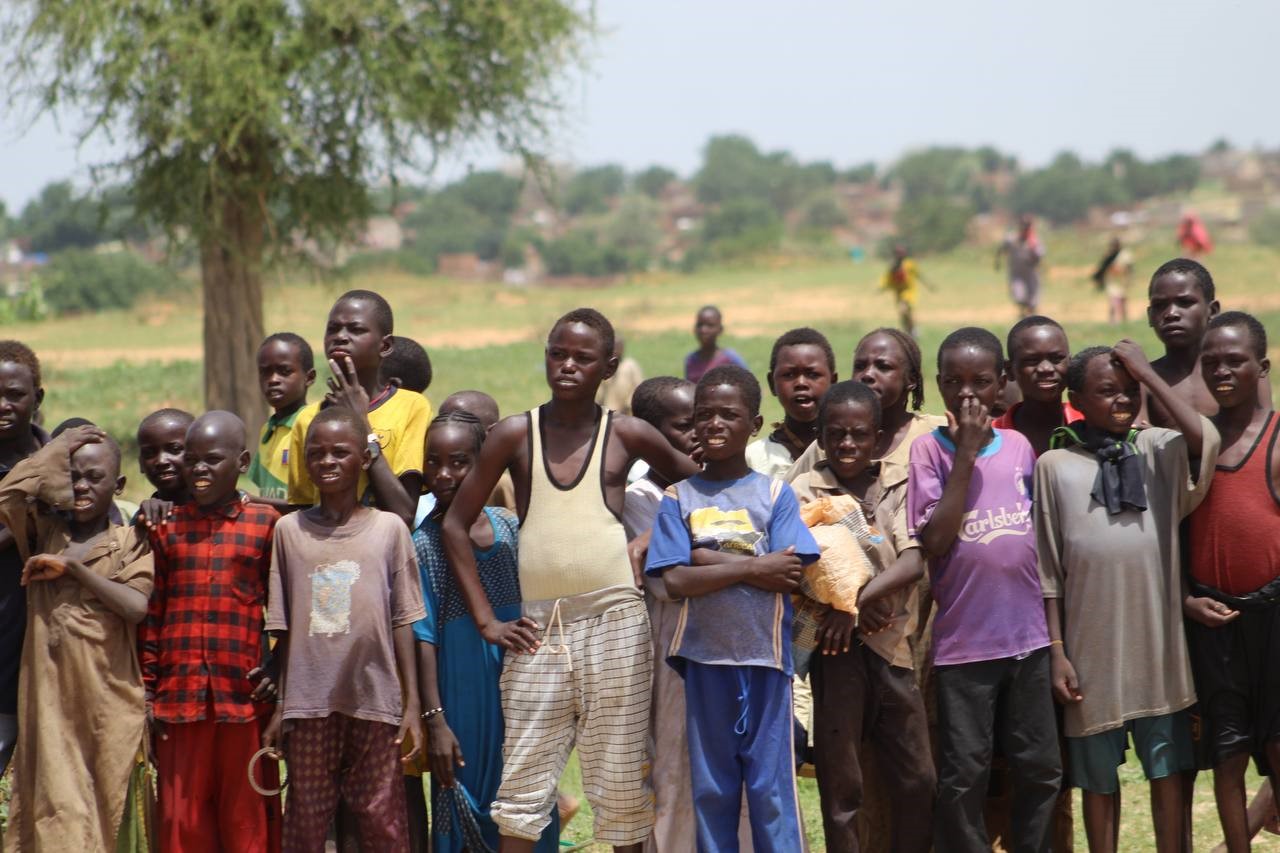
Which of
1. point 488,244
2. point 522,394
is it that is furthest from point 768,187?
point 522,394

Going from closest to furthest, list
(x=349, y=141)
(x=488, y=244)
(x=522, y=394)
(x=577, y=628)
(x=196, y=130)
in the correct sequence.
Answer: (x=577, y=628), (x=196, y=130), (x=349, y=141), (x=522, y=394), (x=488, y=244)

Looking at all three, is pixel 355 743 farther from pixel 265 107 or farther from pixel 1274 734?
pixel 265 107

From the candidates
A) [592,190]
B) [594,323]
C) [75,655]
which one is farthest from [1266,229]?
[592,190]

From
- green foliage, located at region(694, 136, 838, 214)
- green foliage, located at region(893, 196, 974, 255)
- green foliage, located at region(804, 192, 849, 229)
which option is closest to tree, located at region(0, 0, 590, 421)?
green foliage, located at region(893, 196, 974, 255)

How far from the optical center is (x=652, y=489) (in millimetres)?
4336

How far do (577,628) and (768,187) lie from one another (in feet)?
286

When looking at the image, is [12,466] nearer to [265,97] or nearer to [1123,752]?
[1123,752]

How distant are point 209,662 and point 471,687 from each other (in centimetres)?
73

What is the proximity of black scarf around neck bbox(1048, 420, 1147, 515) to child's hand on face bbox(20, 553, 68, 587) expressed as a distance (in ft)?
9.24

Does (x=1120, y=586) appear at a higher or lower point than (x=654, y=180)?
lower

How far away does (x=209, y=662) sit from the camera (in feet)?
13.1

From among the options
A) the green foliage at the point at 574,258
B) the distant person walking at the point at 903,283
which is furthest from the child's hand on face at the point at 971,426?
the green foliage at the point at 574,258

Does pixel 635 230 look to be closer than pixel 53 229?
No

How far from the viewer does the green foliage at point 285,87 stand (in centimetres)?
1130
